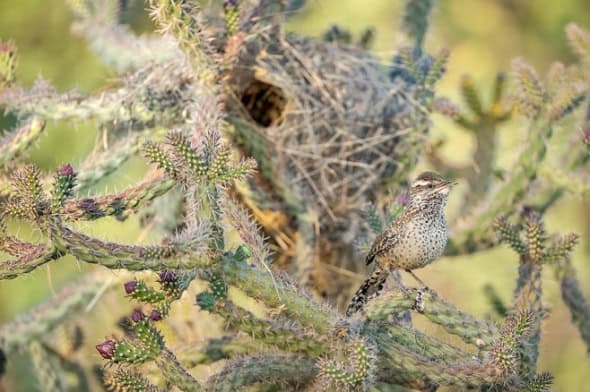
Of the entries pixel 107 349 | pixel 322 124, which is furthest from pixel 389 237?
pixel 107 349

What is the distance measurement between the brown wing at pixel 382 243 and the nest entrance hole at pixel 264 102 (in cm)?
97

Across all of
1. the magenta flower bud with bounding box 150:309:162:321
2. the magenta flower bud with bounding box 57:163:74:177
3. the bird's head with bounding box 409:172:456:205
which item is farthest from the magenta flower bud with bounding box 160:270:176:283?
the bird's head with bounding box 409:172:456:205

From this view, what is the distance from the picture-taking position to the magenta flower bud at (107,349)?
310 centimetres

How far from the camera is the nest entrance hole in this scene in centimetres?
499

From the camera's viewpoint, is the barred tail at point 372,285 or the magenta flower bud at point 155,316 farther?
the barred tail at point 372,285

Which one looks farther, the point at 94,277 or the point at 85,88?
the point at 85,88

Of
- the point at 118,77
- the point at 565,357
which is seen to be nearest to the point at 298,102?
the point at 118,77

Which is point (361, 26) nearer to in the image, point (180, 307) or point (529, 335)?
point (180, 307)

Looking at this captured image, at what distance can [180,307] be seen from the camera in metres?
4.70

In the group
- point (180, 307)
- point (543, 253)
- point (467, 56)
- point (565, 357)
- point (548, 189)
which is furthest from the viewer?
point (467, 56)

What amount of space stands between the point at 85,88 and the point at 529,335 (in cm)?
401

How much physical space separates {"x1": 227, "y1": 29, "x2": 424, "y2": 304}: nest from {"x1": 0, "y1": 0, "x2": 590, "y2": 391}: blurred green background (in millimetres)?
585

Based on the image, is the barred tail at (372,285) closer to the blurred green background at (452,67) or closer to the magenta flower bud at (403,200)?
the magenta flower bud at (403,200)

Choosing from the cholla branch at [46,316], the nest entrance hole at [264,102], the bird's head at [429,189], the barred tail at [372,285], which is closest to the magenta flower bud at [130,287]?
the barred tail at [372,285]
